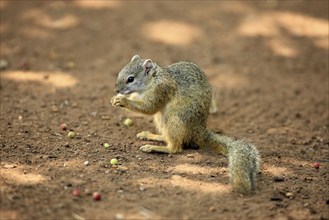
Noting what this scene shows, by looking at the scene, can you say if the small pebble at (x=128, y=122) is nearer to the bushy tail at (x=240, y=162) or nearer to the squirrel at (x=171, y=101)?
the squirrel at (x=171, y=101)

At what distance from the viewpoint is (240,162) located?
457 cm

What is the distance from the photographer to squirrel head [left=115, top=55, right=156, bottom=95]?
543cm

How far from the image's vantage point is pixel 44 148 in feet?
17.0

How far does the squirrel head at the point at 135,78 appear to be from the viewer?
17.8 feet

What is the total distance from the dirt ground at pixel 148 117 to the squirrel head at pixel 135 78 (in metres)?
0.63

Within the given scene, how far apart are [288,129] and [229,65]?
186cm

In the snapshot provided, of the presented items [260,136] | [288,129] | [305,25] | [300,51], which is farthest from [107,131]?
[305,25]

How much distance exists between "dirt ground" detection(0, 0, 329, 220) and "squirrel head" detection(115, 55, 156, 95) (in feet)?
2.05

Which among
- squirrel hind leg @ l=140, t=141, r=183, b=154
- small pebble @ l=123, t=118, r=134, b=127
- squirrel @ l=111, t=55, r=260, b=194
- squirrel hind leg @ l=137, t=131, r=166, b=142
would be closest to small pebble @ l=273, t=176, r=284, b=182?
squirrel @ l=111, t=55, r=260, b=194

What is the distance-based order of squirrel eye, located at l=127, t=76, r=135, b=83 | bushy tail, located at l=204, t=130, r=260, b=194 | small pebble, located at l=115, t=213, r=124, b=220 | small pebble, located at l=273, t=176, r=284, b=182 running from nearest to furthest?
1. small pebble, located at l=115, t=213, r=124, b=220
2. bushy tail, located at l=204, t=130, r=260, b=194
3. small pebble, located at l=273, t=176, r=284, b=182
4. squirrel eye, located at l=127, t=76, r=135, b=83

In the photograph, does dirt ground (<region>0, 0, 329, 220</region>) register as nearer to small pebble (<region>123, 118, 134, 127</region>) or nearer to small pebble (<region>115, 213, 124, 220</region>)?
small pebble (<region>115, 213, 124, 220</region>)

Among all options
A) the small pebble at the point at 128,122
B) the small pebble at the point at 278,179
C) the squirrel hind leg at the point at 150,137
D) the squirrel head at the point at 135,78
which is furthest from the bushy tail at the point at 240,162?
the small pebble at the point at 128,122

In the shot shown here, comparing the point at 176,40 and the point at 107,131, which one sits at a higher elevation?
the point at 176,40

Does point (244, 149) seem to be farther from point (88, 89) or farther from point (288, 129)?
point (88, 89)
